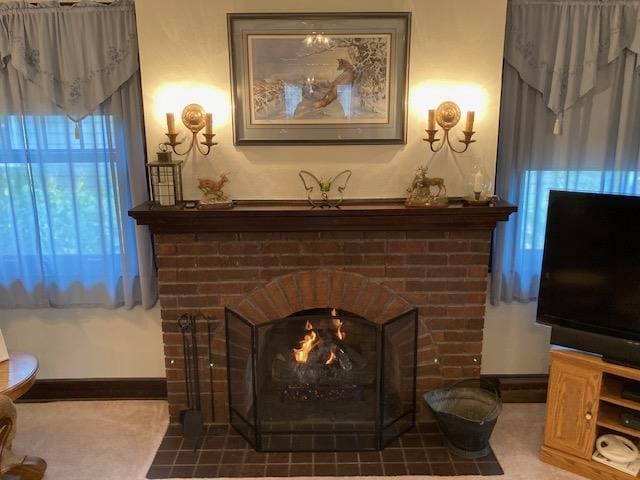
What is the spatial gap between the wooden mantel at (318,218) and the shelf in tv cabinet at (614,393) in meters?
0.95

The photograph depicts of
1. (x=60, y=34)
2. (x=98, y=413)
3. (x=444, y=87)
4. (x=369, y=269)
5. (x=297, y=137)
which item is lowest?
(x=98, y=413)

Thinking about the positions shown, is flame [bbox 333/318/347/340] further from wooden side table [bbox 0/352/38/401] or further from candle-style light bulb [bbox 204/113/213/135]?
wooden side table [bbox 0/352/38/401]

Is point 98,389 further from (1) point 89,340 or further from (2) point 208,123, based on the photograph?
(2) point 208,123

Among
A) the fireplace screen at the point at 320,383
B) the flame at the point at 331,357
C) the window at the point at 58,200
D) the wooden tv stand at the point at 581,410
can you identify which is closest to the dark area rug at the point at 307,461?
the fireplace screen at the point at 320,383

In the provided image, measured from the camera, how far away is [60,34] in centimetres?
270

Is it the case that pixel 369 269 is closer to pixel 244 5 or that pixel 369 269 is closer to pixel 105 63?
pixel 244 5

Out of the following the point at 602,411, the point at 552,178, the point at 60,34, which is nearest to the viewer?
the point at 602,411

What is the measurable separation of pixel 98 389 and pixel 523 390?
2623 millimetres

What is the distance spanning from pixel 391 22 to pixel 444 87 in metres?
0.42

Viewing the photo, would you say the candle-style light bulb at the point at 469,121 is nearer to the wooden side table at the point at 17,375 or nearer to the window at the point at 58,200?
the window at the point at 58,200

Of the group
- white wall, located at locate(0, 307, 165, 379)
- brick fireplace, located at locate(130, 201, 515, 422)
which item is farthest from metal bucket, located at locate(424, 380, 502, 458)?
white wall, located at locate(0, 307, 165, 379)

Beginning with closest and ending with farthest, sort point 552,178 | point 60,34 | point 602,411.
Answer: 1. point 602,411
2. point 60,34
3. point 552,178

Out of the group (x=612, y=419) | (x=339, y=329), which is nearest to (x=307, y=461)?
(x=339, y=329)

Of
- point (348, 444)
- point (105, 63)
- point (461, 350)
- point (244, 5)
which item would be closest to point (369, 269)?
point (461, 350)
